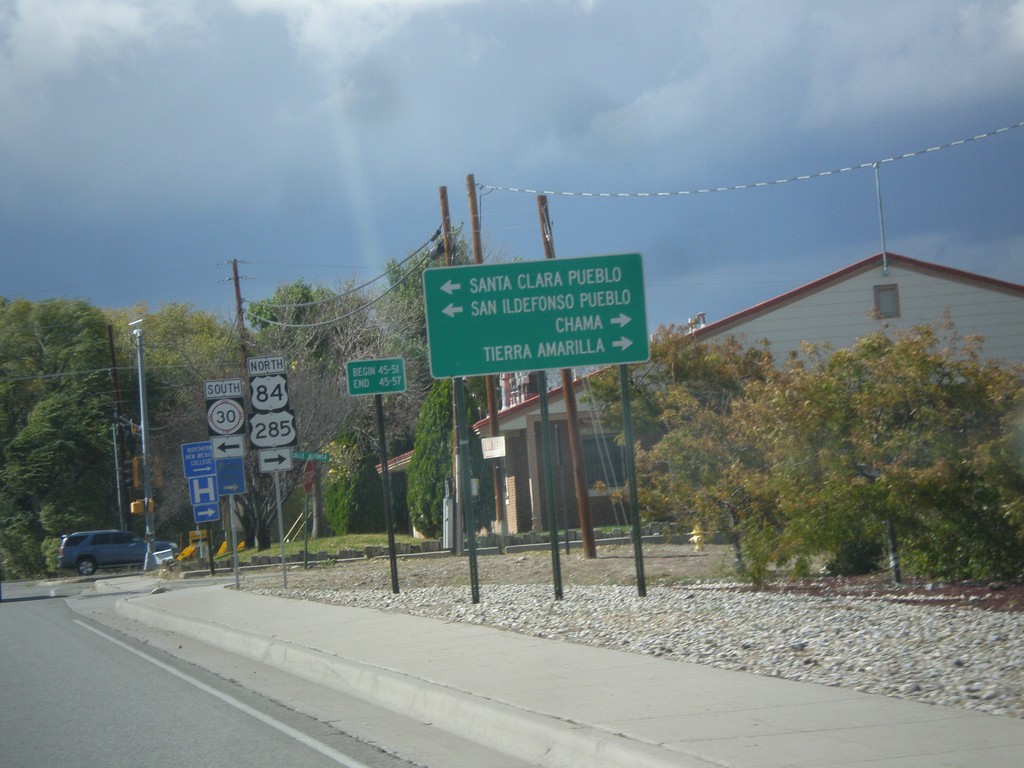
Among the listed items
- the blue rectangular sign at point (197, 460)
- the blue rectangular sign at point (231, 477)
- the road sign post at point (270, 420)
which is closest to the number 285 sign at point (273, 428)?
the road sign post at point (270, 420)

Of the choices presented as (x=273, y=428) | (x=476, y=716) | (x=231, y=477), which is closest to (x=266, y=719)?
(x=476, y=716)

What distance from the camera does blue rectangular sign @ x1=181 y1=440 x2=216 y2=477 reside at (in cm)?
2505

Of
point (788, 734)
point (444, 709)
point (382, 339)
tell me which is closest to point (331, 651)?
point (444, 709)

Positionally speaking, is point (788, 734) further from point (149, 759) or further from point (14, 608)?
point (14, 608)

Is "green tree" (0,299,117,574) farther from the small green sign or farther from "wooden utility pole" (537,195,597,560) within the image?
the small green sign

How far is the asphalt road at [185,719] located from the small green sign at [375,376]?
14.6 ft

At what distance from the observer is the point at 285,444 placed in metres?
A: 19.8

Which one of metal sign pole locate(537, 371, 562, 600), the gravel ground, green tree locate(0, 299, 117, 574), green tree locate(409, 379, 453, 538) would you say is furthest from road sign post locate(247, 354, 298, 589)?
green tree locate(0, 299, 117, 574)

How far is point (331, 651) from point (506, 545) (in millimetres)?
16815

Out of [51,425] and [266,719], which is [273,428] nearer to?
[266,719]

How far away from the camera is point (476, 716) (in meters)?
8.14

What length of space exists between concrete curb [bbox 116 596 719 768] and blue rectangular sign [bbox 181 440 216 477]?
40.8ft

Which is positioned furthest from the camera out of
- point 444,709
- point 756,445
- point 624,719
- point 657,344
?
point 657,344

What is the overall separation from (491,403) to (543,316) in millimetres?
14264
